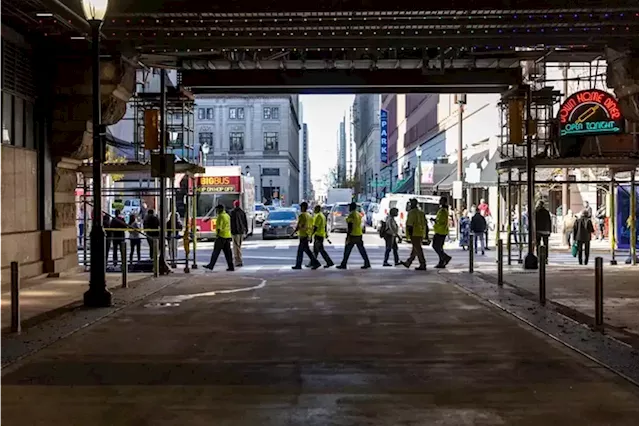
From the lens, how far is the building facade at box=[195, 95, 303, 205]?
11375 centimetres

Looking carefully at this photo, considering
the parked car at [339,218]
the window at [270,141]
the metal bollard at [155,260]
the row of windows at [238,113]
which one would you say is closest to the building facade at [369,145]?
the window at [270,141]

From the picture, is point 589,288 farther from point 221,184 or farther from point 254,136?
point 254,136

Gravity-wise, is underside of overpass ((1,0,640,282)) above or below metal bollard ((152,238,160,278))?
above

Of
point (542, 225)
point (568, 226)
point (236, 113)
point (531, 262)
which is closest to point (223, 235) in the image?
point (531, 262)

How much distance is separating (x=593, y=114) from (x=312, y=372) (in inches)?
578

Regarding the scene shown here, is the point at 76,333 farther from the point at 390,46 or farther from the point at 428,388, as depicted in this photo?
the point at 390,46

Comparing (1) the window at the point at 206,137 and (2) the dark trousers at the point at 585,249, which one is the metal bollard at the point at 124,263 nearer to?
(2) the dark trousers at the point at 585,249

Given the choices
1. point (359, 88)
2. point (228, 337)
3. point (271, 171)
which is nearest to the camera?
point (228, 337)

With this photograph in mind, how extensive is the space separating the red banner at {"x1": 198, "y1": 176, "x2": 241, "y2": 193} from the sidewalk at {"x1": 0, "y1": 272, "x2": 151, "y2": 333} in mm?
17396

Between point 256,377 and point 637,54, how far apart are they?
12076 mm

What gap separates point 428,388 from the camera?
7008 mm

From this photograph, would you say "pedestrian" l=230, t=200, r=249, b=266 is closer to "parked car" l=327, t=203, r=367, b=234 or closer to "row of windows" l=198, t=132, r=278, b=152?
"parked car" l=327, t=203, r=367, b=234

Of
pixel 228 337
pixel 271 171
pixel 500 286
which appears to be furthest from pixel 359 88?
pixel 271 171

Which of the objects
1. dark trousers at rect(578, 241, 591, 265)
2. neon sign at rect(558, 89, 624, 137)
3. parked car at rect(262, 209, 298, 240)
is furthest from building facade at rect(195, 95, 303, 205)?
neon sign at rect(558, 89, 624, 137)
